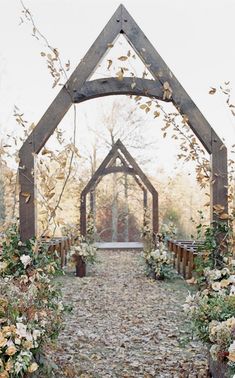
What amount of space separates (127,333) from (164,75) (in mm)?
2718

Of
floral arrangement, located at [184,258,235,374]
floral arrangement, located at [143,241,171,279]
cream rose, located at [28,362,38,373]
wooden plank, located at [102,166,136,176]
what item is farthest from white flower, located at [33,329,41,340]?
wooden plank, located at [102,166,136,176]

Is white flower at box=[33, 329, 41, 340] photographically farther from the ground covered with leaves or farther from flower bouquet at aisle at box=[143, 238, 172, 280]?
flower bouquet at aisle at box=[143, 238, 172, 280]

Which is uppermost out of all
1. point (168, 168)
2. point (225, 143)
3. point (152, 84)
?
point (168, 168)

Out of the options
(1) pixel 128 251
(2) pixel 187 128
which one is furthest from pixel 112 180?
(2) pixel 187 128

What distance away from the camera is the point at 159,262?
7949 millimetres

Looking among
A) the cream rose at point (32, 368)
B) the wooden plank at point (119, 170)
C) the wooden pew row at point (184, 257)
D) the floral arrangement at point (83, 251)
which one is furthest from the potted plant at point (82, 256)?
the cream rose at point (32, 368)

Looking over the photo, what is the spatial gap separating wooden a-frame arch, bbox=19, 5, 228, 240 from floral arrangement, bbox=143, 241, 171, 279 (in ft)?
12.0

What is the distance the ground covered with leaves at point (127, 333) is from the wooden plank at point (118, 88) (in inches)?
87.2

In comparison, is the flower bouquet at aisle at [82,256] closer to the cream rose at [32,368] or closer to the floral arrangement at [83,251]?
the floral arrangement at [83,251]

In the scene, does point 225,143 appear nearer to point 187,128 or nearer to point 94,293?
point 187,128

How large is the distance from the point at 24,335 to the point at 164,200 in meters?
14.5

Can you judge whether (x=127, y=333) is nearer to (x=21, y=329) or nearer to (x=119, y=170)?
(x=21, y=329)

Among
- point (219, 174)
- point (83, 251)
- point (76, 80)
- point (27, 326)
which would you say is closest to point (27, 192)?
point (76, 80)

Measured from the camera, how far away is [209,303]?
3496 mm
